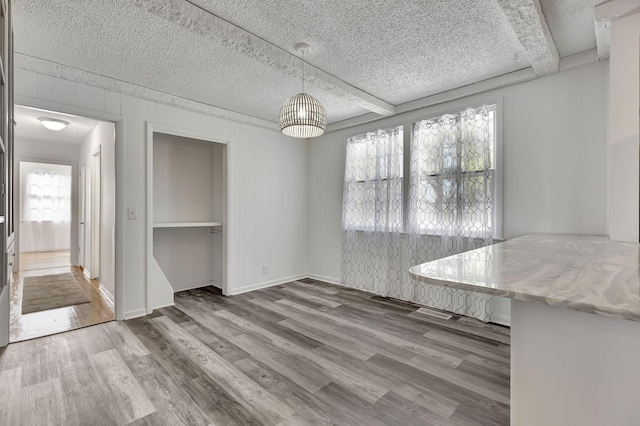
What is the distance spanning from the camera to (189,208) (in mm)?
4383

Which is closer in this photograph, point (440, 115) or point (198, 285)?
point (440, 115)

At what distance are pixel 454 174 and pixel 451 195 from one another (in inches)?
9.0

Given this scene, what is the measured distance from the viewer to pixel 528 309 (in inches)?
32.4

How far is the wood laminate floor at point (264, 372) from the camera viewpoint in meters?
1.66

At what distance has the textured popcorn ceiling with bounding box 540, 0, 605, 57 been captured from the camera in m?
1.91

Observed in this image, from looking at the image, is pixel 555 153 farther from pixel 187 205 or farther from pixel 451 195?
pixel 187 205

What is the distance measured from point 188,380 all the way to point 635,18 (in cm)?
363

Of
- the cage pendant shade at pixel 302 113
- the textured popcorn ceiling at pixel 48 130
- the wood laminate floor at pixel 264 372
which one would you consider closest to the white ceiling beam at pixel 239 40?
the cage pendant shade at pixel 302 113

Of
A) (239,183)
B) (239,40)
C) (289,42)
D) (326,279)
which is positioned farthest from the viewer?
(326,279)

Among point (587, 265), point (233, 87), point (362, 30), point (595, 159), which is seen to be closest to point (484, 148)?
point (595, 159)

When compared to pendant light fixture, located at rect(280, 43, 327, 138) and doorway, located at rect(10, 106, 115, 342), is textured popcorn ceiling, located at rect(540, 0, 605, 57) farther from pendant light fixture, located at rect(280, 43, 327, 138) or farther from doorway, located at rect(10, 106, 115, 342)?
doorway, located at rect(10, 106, 115, 342)

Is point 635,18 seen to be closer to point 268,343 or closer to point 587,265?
point 587,265

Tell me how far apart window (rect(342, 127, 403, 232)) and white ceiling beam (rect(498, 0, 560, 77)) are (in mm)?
1540

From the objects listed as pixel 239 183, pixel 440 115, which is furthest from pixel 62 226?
pixel 440 115
